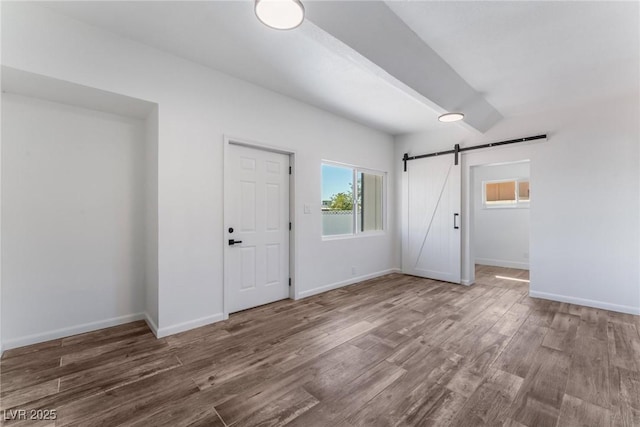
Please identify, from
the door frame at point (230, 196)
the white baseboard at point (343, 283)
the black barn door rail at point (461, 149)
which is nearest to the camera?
the door frame at point (230, 196)

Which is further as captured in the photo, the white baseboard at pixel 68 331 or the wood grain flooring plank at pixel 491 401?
the white baseboard at pixel 68 331

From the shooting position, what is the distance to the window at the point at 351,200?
14.8 ft

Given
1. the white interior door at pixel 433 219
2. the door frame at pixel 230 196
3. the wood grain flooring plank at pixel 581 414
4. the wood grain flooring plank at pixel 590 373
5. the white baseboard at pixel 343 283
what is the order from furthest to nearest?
1. the white interior door at pixel 433 219
2. the white baseboard at pixel 343 283
3. the door frame at pixel 230 196
4. the wood grain flooring plank at pixel 590 373
5. the wood grain flooring plank at pixel 581 414

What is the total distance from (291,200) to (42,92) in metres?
2.72

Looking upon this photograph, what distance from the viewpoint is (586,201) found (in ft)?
12.4

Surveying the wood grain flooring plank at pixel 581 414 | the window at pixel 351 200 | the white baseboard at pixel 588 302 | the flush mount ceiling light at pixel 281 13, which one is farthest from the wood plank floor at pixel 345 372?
the flush mount ceiling light at pixel 281 13

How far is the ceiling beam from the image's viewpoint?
196 centimetres

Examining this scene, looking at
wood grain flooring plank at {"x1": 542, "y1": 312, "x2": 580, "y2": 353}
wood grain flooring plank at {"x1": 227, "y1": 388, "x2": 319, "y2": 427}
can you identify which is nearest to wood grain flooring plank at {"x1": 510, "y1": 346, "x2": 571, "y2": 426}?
wood grain flooring plank at {"x1": 542, "y1": 312, "x2": 580, "y2": 353}

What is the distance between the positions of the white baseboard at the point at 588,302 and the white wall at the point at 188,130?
10.8 ft

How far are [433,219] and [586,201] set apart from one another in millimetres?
2085

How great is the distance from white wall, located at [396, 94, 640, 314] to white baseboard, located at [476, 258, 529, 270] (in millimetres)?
2276

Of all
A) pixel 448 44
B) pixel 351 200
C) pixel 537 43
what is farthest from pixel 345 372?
pixel 537 43

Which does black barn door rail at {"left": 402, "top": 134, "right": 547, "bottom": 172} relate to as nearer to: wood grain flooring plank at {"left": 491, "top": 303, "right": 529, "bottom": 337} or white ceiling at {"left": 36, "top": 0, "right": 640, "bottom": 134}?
white ceiling at {"left": 36, "top": 0, "right": 640, "bottom": 134}

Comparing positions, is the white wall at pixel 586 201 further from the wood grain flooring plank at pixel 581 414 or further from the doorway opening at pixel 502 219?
the wood grain flooring plank at pixel 581 414
